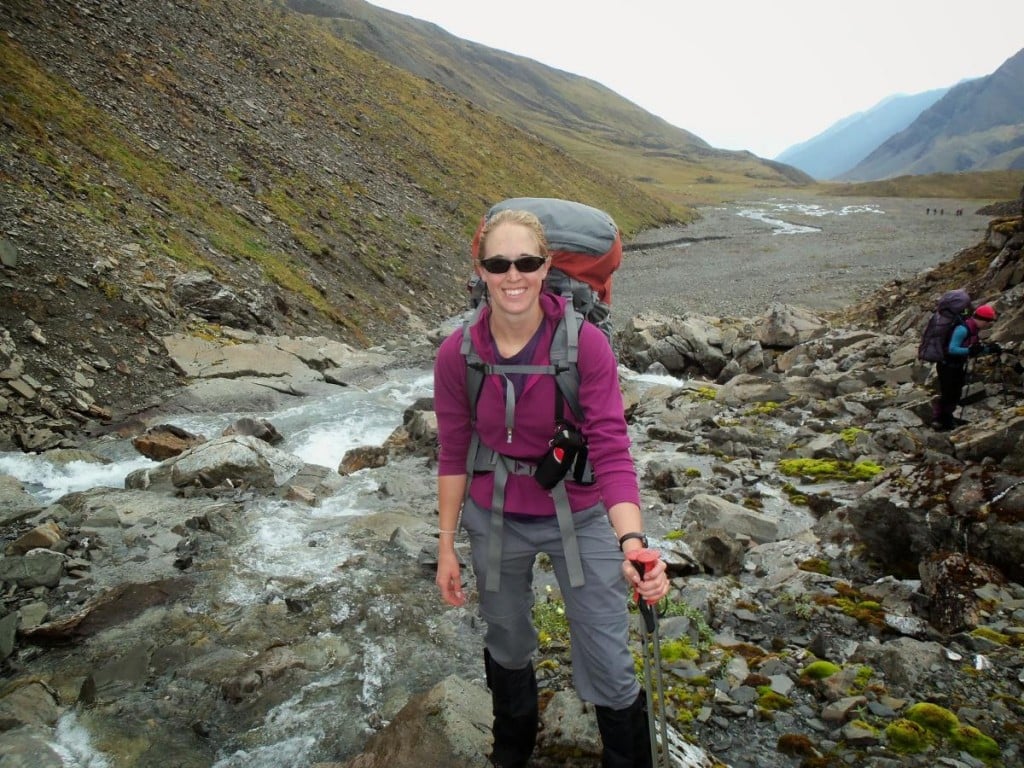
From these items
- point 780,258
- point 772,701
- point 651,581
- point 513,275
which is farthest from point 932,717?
point 780,258

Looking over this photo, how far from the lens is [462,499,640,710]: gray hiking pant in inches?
145

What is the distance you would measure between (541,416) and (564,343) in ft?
1.45

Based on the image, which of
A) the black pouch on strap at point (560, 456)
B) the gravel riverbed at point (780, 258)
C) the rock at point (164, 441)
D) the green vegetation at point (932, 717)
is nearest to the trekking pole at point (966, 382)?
the green vegetation at point (932, 717)

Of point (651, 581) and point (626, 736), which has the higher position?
point (651, 581)

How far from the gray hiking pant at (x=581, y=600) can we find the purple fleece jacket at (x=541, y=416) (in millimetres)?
150

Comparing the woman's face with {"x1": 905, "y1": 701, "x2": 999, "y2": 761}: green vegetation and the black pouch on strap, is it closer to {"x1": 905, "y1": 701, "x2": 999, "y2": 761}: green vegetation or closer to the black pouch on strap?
the black pouch on strap

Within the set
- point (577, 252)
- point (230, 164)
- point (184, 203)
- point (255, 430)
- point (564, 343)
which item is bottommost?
point (255, 430)

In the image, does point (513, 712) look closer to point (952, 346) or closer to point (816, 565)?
point (816, 565)

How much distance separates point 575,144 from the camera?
182 m

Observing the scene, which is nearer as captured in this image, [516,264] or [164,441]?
[516,264]

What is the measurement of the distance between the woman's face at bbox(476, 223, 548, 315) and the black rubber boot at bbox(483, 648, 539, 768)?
2382 mm

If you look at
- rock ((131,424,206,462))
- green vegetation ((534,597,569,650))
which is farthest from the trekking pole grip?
rock ((131,424,206,462))

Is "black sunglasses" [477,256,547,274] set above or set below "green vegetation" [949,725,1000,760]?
above

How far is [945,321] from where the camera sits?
469 inches
